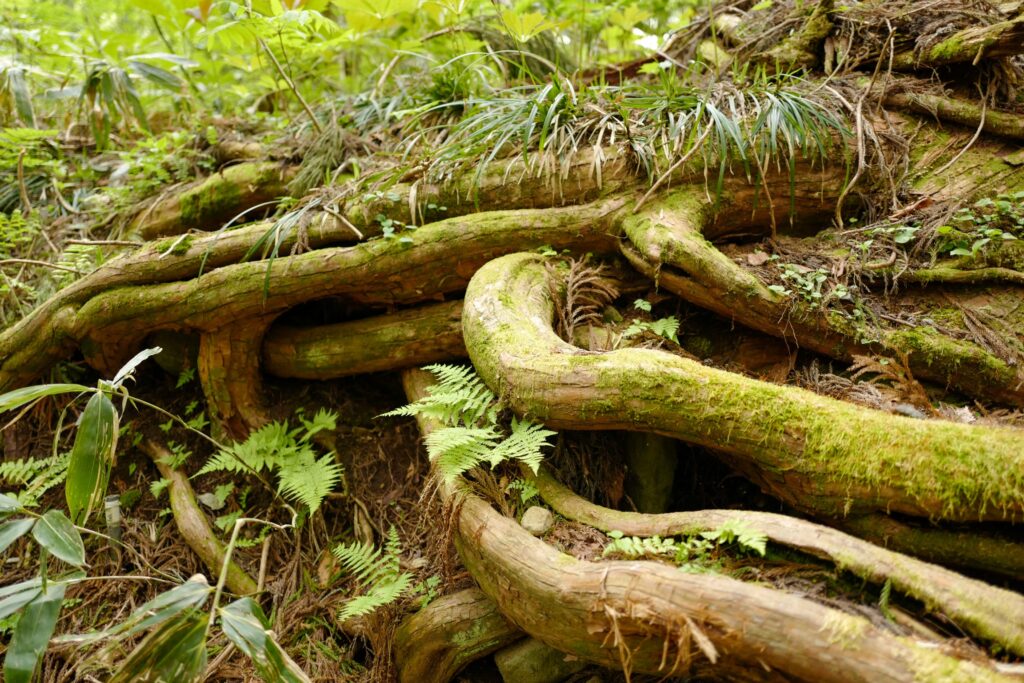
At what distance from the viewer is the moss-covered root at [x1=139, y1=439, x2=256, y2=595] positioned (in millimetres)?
3404

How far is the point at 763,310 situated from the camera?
3025 mm

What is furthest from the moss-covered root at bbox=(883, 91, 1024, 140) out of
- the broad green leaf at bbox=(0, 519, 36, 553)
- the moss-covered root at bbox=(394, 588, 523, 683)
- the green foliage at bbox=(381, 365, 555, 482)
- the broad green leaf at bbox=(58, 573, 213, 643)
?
the broad green leaf at bbox=(0, 519, 36, 553)

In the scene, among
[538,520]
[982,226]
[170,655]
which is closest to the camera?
[170,655]

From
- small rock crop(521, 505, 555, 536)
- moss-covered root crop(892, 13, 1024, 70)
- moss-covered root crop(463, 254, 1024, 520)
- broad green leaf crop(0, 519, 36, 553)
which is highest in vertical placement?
moss-covered root crop(892, 13, 1024, 70)

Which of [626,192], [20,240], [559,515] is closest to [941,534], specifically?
[559,515]

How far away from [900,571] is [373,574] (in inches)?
89.9

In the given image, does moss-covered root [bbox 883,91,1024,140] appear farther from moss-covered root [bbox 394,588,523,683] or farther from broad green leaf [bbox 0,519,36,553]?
broad green leaf [bbox 0,519,36,553]

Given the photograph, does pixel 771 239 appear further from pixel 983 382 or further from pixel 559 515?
pixel 559 515

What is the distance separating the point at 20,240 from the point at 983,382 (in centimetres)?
621

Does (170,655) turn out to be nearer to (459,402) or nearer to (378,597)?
(378,597)

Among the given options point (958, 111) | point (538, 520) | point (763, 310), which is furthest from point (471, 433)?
point (958, 111)

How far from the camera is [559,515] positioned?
2.48m

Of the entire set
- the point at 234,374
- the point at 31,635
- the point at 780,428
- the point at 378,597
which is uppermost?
the point at 780,428

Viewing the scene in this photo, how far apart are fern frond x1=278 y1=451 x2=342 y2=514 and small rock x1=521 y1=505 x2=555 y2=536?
1.32 m
